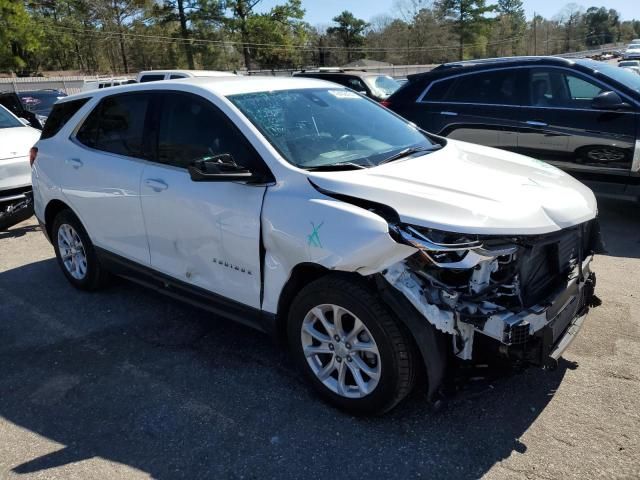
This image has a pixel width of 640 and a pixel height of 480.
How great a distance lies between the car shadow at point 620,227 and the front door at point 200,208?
3.45 m

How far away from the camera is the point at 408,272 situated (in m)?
2.65

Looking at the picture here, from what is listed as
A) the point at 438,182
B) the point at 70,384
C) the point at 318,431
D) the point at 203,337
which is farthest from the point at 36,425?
the point at 438,182

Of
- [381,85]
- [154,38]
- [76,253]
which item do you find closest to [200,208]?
[76,253]

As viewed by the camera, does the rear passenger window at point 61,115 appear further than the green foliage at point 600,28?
No

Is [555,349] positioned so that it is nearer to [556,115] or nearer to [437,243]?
[437,243]

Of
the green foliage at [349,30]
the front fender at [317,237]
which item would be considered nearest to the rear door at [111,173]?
the front fender at [317,237]

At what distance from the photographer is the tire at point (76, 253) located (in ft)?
15.5

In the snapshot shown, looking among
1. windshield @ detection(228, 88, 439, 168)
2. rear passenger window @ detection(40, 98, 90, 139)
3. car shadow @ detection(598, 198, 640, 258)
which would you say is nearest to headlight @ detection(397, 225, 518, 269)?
windshield @ detection(228, 88, 439, 168)

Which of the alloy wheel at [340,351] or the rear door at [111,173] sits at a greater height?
the rear door at [111,173]

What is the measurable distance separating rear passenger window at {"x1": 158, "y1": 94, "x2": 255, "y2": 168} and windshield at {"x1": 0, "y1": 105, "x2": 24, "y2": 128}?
5588 millimetres

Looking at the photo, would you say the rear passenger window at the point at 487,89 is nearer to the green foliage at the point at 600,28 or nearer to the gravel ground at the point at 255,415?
the gravel ground at the point at 255,415

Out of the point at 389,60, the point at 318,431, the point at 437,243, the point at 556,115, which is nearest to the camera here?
the point at 437,243

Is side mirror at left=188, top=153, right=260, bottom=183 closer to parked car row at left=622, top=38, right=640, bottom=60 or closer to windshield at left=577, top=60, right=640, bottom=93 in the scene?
windshield at left=577, top=60, right=640, bottom=93

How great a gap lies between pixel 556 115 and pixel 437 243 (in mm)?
4494
